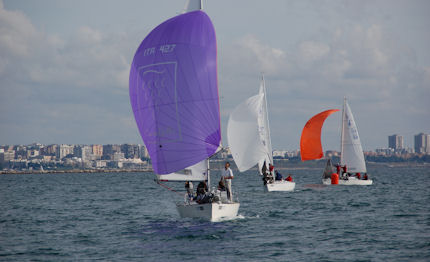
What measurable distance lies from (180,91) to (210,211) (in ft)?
16.2

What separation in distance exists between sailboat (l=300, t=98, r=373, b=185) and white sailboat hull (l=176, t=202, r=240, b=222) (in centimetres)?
3150

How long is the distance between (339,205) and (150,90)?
599 inches

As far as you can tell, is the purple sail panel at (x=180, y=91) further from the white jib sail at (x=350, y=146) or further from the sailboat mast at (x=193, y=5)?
the white jib sail at (x=350, y=146)

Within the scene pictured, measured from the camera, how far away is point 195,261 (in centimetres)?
1719

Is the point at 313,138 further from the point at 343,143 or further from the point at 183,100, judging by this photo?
the point at 183,100

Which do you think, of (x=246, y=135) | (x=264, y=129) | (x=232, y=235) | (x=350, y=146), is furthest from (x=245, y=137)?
(x=232, y=235)

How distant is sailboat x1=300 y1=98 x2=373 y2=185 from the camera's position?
5547cm

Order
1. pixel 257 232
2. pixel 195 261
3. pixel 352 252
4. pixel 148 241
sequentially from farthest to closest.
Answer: pixel 257 232
pixel 148 241
pixel 352 252
pixel 195 261

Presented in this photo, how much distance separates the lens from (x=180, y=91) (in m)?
23.0

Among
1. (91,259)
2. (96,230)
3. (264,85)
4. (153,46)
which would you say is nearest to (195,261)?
(91,259)

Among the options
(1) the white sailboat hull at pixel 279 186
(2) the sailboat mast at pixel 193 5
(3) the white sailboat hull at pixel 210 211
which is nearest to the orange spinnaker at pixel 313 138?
(1) the white sailboat hull at pixel 279 186

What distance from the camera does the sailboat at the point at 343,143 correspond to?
55.5m

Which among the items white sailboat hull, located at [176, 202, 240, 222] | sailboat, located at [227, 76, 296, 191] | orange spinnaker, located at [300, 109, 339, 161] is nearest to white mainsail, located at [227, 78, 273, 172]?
sailboat, located at [227, 76, 296, 191]

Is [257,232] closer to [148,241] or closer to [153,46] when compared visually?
[148,241]
